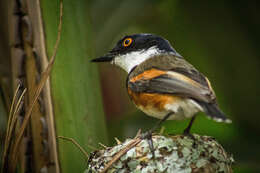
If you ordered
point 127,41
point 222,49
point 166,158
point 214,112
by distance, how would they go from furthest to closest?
point 222,49, point 127,41, point 166,158, point 214,112

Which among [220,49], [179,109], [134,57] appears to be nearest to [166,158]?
[179,109]

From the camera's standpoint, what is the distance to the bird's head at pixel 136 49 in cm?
321

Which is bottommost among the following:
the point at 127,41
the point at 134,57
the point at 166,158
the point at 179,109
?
the point at 166,158

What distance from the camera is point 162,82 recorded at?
2566 mm

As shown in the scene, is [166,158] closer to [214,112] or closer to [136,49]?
[214,112]

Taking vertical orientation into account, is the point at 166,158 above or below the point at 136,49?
below

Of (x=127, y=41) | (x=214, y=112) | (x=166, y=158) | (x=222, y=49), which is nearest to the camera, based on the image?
(x=214, y=112)

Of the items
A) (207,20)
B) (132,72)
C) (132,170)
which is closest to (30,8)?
(132,72)

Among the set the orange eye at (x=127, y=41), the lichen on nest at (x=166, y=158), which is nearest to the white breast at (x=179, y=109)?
the lichen on nest at (x=166, y=158)

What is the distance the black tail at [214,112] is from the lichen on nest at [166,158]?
0.35 m

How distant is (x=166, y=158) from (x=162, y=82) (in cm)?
48

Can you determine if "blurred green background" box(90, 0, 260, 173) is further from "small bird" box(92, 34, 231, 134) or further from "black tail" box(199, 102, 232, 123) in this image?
"black tail" box(199, 102, 232, 123)

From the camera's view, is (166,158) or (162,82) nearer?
(166,158)

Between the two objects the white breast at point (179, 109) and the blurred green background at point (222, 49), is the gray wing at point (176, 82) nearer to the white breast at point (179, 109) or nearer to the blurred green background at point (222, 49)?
the white breast at point (179, 109)
